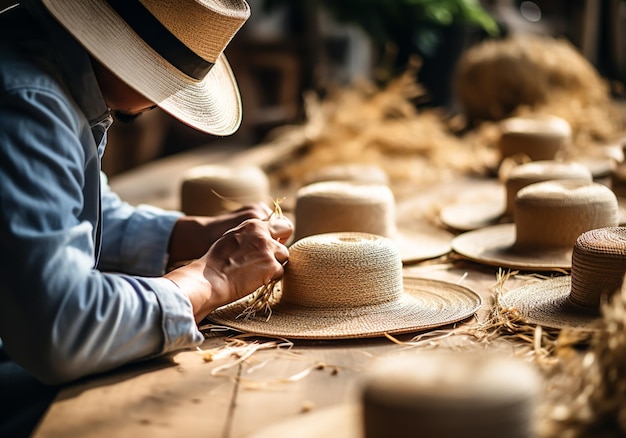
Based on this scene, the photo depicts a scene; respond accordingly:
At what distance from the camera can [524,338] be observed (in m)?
1.55

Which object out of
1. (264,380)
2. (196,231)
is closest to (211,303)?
(264,380)

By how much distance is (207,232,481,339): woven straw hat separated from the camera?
165 centimetres

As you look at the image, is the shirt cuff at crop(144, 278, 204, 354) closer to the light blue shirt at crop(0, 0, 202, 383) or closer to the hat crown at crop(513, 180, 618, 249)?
the light blue shirt at crop(0, 0, 202, 383)

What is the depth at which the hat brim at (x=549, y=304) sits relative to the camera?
1.60 m

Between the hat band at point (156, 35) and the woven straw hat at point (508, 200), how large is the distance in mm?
1292

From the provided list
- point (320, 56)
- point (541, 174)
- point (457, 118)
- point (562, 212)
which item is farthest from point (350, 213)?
point (320, 56)

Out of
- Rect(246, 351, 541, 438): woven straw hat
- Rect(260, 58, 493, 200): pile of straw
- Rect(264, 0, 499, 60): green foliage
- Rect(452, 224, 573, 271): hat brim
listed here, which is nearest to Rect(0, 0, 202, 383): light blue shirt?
Rect(246, 351, 541, 438): woven straw hat

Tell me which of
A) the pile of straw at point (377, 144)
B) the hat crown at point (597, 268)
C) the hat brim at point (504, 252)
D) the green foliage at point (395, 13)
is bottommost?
the pile of straw at point (377, 144)

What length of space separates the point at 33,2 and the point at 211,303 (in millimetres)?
620

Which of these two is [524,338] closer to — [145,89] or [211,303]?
[211,303]

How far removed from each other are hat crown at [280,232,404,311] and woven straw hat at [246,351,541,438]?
27.6 inches

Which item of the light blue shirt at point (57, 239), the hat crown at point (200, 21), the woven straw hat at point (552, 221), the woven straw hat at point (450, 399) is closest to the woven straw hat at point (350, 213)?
the woven straw hat at point (552, 221)

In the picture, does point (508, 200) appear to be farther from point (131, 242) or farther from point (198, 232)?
point (131, 242)

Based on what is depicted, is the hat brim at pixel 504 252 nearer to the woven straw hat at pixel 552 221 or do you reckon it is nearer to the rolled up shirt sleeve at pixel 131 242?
the woven straw hat at pixel 552 221
